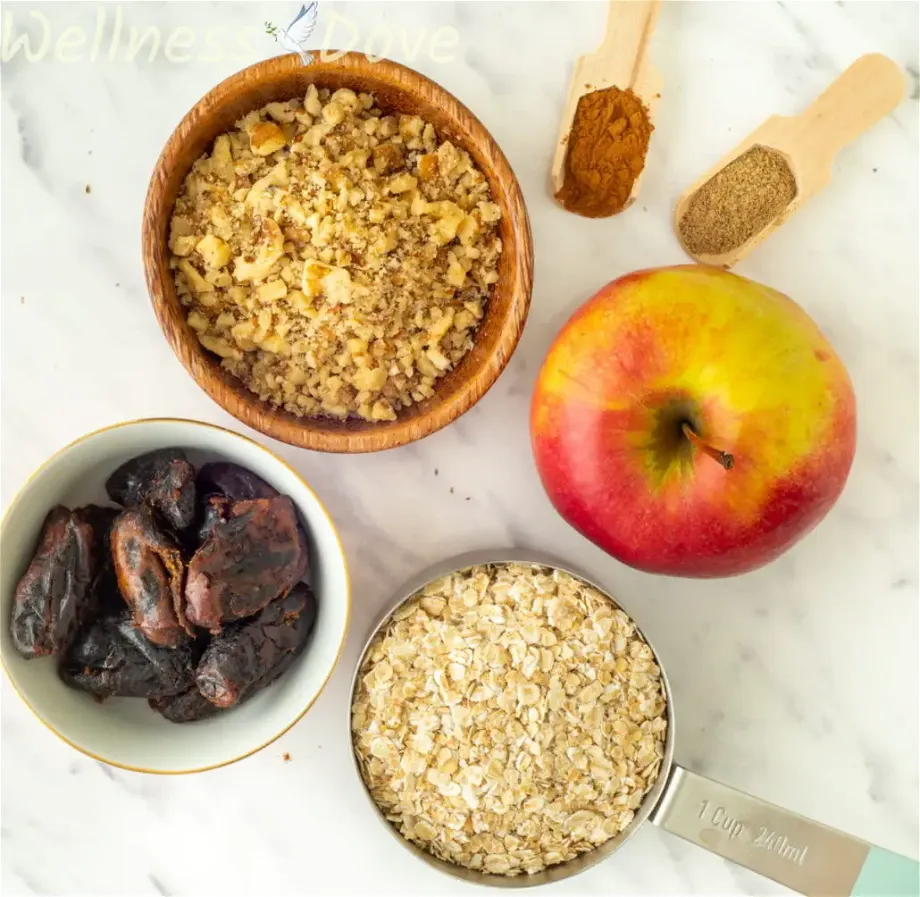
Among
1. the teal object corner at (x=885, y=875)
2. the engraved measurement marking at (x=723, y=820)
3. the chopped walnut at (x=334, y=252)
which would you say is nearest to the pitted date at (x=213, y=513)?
the chopped walnut at (x=334, y=252)

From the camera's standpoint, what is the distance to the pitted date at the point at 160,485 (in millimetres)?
782

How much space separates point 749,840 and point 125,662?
0.57 m

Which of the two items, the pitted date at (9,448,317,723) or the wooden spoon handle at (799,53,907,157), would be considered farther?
the wooden spoon handle at (799,53,907,157)

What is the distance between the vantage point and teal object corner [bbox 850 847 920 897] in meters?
0.81

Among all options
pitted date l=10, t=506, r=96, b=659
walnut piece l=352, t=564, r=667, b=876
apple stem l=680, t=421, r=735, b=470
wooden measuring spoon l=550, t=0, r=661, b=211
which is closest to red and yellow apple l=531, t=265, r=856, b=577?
apple stem l=680, t=421, r=735, b=470

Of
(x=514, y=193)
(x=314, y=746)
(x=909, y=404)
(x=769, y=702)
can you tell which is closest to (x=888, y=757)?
(x=769, y=702)

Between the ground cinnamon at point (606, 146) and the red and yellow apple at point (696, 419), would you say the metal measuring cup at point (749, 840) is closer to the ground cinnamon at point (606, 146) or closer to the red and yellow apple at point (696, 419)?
the red and yellow apple at point (696, 419)

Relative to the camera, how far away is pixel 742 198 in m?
0.88

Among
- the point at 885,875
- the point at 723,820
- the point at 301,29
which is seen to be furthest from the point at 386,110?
the point at 885,875

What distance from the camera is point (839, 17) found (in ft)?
3.02

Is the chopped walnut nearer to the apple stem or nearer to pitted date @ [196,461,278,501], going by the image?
pitted date @ [196,461,278,501]

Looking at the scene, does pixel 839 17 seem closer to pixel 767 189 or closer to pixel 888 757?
pixel 767 189

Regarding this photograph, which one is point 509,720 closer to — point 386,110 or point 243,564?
point 243,564

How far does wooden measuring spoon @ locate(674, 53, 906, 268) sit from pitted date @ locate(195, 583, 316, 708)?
1.79 feet
